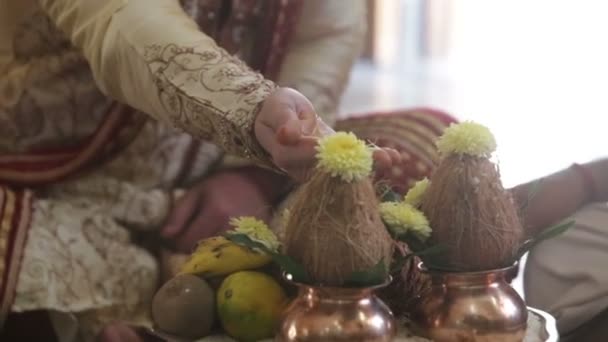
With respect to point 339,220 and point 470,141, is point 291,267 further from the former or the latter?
point 470,141

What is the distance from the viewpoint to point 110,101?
1209 mm

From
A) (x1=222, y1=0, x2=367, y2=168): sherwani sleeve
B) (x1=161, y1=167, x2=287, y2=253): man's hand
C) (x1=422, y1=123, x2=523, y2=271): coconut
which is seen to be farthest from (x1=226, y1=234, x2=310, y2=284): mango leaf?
(x1=222, y1=0, x2=367, y2=168): sherwani sleeve

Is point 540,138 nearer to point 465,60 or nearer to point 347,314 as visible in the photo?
point 465,60

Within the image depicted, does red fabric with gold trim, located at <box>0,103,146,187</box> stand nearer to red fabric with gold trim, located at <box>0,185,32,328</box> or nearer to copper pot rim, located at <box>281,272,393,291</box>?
red fabric with gold trim, located at <box>0,185,32,328</box>

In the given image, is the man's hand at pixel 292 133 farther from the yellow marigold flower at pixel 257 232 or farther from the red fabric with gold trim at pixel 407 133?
the red fabric with gold trim at pixel 407 133

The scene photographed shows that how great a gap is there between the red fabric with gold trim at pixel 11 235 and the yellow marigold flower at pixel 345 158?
1.58 ft

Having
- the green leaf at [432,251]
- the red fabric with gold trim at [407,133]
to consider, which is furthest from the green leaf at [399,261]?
the red fabric with gold trim at [407,133]

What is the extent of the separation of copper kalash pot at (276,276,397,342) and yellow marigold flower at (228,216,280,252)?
61 millimetres

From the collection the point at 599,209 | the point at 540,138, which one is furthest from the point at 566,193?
the point at 540,138

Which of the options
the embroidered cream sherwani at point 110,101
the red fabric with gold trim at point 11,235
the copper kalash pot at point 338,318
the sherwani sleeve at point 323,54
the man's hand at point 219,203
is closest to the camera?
the copper kalash pot at point 338,318

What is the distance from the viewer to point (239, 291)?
778 millimetres

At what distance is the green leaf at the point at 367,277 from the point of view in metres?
0.70

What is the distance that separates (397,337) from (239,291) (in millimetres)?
120

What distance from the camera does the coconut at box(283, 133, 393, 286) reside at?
27.6 inches
